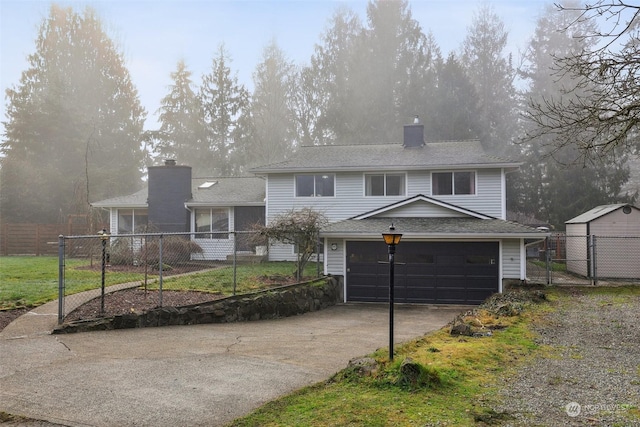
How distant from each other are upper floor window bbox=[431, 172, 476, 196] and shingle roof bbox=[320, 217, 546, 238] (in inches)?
105

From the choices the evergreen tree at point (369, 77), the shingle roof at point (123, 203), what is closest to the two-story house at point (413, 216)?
the shingle roof at point (123, 203)

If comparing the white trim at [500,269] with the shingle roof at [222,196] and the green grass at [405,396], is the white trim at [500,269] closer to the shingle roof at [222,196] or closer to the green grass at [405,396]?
the green grass at [405,396]

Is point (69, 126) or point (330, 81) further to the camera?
point (330, 81)

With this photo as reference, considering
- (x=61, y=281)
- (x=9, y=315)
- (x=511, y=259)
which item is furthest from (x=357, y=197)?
(x=9, y=315)

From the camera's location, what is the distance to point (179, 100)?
138 feet

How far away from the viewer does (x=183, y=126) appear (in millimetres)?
41594

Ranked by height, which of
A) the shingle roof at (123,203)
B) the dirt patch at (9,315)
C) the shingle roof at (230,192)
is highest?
the shingle roof at (230,192)

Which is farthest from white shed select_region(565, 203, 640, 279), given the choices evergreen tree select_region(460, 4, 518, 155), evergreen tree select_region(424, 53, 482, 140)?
evergreen tree select_region(460, 4, 518, 155)

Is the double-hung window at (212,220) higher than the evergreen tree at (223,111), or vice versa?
the evergreen tree at (223,111)

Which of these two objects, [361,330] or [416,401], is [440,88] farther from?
[416,401]

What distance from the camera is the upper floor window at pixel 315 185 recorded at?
66.0ft

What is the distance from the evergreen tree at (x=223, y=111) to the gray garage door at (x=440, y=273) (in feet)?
86.5

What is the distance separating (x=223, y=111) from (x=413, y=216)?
27605 mm

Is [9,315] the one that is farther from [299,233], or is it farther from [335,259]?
[335,259]
